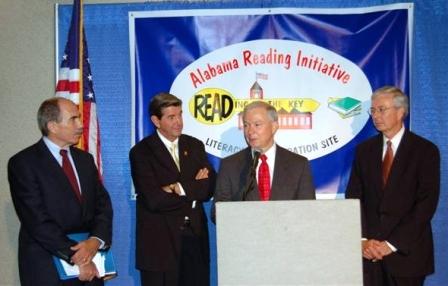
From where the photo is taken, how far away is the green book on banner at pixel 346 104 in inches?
167

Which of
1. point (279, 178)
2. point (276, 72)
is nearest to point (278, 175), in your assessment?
point (279, 178)

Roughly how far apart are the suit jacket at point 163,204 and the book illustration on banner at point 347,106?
116 centimetres

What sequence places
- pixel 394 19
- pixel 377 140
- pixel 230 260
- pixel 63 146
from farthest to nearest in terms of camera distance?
1. pixel 394 19
2. pixel 377 140
3. pixel 63 146
4. pixel 230 260

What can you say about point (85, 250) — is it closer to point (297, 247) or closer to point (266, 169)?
point (266, 169)

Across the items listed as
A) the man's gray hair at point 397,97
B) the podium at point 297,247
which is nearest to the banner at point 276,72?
the man's gray hair at point 397,97

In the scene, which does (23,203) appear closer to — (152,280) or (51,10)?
(152,280)

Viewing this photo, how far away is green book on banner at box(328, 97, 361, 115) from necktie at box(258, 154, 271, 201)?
1.51 meters

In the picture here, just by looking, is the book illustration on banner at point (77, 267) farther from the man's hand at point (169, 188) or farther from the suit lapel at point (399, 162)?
the suit lapel at point (399, 162)

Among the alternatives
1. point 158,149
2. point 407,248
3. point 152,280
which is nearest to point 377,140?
point 407,248

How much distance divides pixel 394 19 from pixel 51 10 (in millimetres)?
2537

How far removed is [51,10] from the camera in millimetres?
4414

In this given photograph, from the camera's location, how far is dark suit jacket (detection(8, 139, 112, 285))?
2998 mm

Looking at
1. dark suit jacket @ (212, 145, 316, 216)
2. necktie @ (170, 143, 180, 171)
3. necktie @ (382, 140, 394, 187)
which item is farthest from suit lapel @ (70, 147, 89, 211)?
necktie @ (382, 140, 394, 187)

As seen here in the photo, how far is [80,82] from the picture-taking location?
13.4 ft
